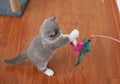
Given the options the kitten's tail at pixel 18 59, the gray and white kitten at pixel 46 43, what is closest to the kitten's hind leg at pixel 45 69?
the gray and white kitten at pixel 46 43

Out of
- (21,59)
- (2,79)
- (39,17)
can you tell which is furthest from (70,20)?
(2,79)

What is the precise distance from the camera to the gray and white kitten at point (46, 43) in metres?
0.99

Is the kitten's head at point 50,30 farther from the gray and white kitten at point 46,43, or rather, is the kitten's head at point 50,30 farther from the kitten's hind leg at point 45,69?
the kitten's hind leg at point 45,69

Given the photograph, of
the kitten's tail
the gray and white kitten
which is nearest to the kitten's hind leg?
the gray and white kitten

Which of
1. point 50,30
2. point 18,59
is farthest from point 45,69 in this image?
point 50,30

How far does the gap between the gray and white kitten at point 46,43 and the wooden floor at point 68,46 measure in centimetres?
7

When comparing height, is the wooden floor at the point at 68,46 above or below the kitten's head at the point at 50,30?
below

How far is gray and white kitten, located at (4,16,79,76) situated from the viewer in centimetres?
99

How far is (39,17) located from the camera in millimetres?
1534

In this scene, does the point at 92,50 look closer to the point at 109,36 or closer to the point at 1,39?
the point at 109,36

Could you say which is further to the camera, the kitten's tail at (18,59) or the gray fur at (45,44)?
the kitten's tail at (18,59)

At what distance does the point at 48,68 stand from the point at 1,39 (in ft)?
1.32

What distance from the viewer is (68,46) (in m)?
1.35

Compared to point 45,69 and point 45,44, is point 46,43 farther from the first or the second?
point 45,69
